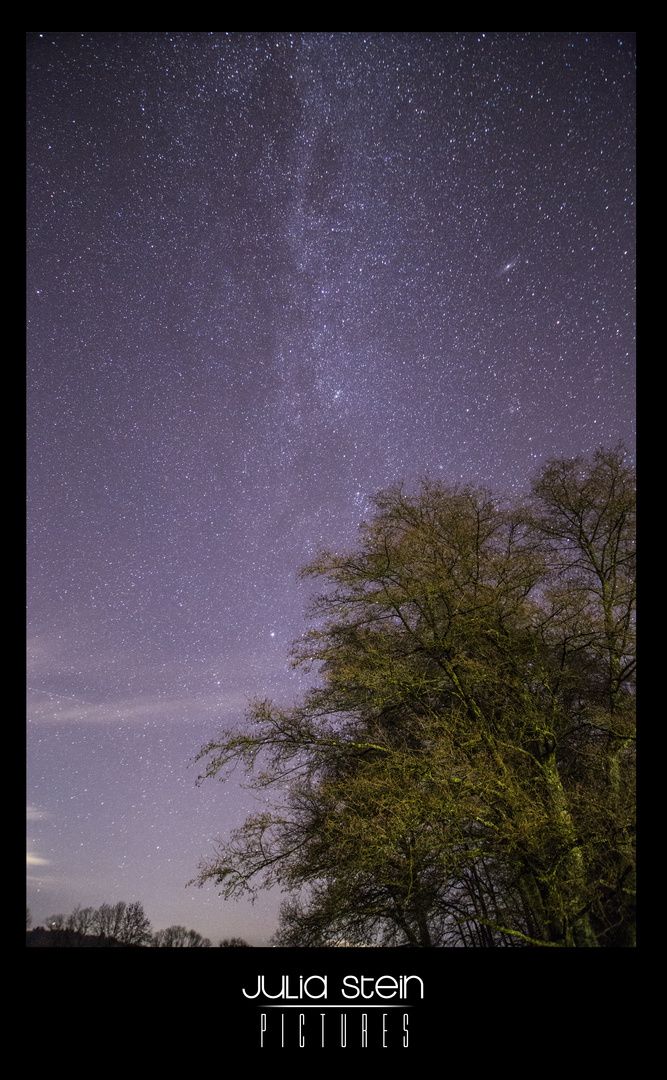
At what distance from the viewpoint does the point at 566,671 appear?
828 centimetres

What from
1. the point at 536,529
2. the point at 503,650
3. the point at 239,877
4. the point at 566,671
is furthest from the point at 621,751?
the point at 239,877

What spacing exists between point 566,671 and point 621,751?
1128 mm

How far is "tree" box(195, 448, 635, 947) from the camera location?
737 cm

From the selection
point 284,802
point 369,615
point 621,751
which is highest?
point 369,615

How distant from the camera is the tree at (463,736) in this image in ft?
24.2

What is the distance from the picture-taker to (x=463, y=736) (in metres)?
7.87
